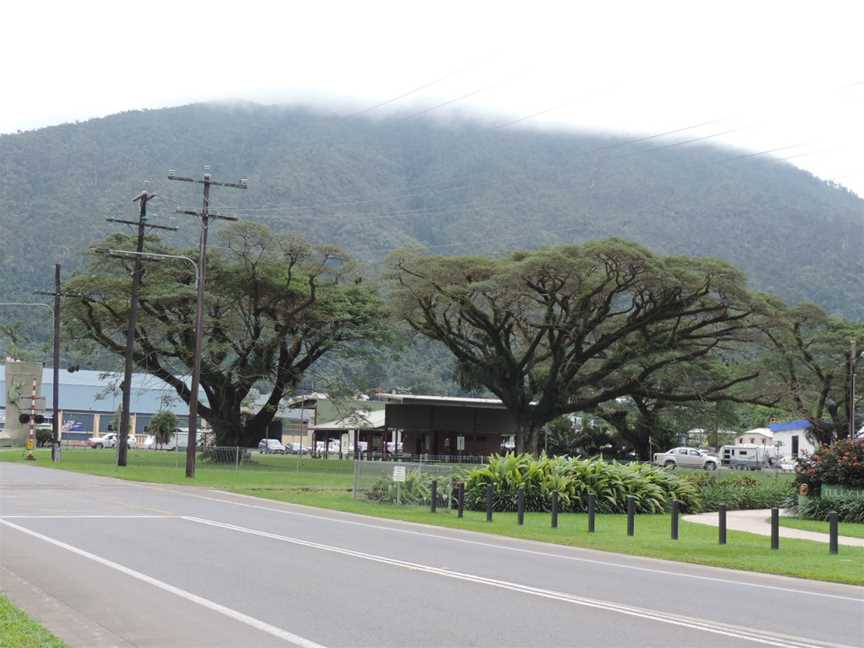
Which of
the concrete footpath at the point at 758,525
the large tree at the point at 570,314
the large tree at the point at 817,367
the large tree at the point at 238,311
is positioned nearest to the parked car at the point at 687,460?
the large tree at the point at 817,367

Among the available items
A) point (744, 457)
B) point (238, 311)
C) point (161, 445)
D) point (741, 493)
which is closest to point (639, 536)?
point (741, 493)

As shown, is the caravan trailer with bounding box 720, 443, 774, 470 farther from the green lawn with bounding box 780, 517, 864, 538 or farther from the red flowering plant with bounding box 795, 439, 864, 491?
the green lawn with bounding box 780, 517, 864, 538

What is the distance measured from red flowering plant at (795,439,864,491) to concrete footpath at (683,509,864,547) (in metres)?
1.54

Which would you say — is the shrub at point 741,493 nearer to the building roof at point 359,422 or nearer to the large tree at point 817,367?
the large tree at point 817,367

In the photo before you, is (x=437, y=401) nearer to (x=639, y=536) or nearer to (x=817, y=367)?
(x=817, y=367)

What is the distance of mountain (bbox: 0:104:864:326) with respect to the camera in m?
140

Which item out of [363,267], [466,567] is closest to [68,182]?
[363,267]

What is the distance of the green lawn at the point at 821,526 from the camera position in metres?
23.3

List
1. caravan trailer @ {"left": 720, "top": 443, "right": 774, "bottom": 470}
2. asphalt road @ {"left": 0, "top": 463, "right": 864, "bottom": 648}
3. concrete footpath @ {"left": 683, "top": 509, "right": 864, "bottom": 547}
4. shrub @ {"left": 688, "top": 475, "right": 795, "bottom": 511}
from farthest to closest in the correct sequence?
1. caravan trailer @ {"left": 720, "top": 443, "right": 774, "bottom": 470}
2. shrub @ {"left": 688, "top": 475, "right": 795, "bottom": 511}
3. concrete footpath @ {"left": 683, "top": 509, "right": 864, "bottom": 547}
4. asphalt road @ {"left": 0, "top": 463, "right": 864, "bottom": 648}

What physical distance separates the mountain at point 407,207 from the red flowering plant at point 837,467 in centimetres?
10047

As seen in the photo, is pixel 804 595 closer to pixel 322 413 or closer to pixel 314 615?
pixel 314 615

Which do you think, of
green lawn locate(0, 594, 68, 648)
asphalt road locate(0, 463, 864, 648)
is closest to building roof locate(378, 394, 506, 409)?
asphalt road locate(0, 463, 864, 648)

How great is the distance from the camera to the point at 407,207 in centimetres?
19200

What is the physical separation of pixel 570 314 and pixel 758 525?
33.9 m
